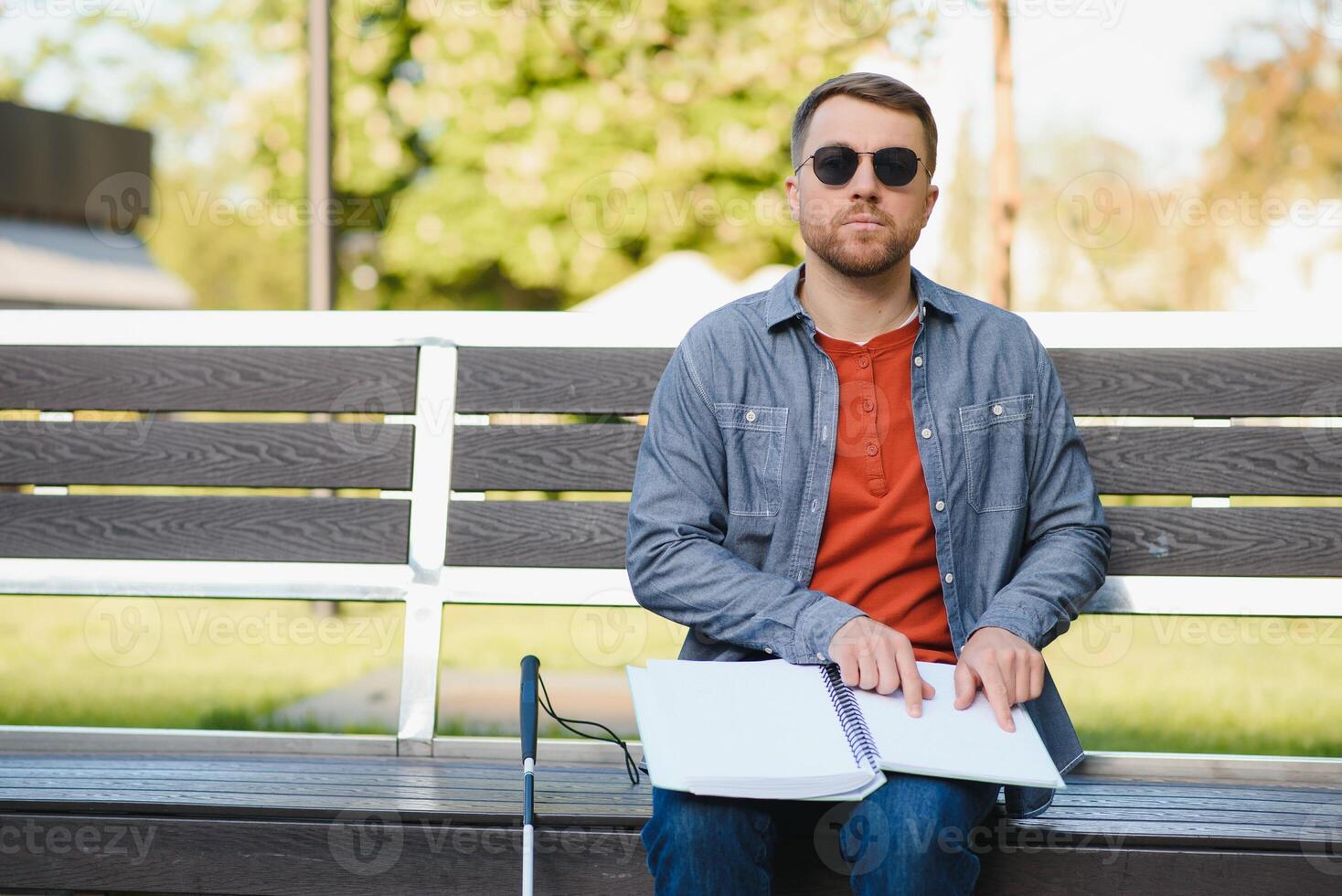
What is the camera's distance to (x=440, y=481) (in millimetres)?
3727

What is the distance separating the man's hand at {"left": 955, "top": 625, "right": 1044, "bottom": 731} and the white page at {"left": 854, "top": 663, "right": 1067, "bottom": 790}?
3 centimetres

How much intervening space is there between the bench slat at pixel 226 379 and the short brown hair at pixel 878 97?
53.9 inches

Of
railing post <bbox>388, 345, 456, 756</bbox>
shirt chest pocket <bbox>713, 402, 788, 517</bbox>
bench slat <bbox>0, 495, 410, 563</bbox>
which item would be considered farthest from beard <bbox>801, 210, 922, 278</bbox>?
bench slat <bbox>0, 495, 410, 563</bbox>

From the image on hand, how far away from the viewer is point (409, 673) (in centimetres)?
359

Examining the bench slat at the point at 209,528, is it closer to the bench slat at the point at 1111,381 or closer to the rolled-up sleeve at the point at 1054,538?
the bench slat at the point at 1111,381

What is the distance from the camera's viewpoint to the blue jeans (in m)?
2.30

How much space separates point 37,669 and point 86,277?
13.9 m

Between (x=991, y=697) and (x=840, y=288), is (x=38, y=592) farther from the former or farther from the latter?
(x=991, y=697)
